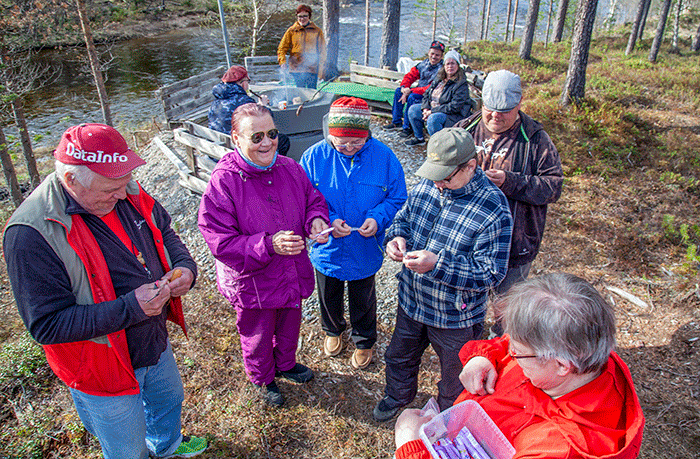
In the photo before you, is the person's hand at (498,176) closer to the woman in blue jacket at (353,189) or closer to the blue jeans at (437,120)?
the woman in blue jacket at (353,189)

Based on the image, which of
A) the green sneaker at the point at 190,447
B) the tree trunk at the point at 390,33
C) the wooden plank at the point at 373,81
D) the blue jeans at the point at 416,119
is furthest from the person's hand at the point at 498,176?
the tree trunk at the point at 390,33

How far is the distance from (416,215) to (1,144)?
7314mm

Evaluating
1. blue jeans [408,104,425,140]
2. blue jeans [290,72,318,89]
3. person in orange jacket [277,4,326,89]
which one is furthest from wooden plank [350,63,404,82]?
blue jeans [408,104,425,140]

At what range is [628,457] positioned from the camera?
4.19ft

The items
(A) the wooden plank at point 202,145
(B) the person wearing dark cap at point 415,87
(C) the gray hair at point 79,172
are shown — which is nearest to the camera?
(C) the gray hair at point 79,172

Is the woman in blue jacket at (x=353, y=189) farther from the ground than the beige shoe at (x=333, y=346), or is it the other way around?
the woman in blue jacket at (x=353, y=189)

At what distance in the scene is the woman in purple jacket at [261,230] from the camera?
2.71 metres

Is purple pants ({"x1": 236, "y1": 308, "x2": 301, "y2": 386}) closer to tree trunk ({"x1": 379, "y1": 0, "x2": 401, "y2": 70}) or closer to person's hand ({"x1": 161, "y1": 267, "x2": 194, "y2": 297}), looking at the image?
person's hand ({"x1": 161, "y1": 267, "x2": 194, "y2": 297})

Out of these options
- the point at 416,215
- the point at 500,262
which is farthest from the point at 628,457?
the point at 416,215

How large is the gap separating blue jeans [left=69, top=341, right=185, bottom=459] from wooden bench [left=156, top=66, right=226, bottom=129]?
6.87 m

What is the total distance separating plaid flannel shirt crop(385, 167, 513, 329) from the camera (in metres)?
2.44

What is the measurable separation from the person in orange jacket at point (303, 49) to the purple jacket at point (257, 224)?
7.01 m

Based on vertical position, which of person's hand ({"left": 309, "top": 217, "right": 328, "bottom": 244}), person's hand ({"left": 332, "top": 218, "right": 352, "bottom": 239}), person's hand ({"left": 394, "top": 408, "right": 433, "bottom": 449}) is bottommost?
person's hand ({"left": 394, "top": 408, "right": 433, "bottom": 449})

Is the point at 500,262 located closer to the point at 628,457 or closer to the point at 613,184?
the point at 628,457
